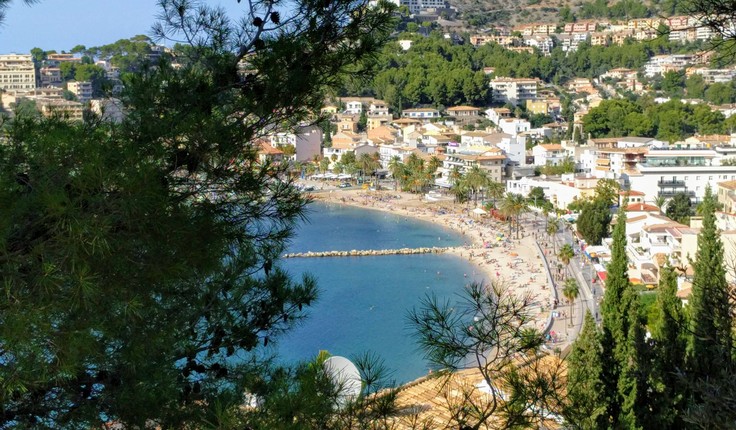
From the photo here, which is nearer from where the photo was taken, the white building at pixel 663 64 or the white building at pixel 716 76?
the white building at pixel 716 76

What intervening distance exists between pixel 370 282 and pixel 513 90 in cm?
2759

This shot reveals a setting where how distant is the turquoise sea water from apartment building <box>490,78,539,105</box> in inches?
752

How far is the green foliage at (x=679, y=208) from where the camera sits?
59.1 ft

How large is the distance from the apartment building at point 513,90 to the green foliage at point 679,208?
22727mm

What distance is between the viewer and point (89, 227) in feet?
5.39

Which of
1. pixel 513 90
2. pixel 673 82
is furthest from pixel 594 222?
pixel 673 82

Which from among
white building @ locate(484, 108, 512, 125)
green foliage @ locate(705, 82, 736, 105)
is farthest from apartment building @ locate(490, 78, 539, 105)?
green foliage @ locate(705, 82, 736, 105)

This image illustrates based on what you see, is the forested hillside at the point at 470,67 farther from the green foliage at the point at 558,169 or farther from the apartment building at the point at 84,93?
the apartment building at the point at 84,93

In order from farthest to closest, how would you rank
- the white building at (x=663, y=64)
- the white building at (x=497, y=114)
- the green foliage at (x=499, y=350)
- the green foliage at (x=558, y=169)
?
the white building at (x=663, y=64)
the white building at (x=497, y=114)
the green foliage at (x=558, y=169)
the green foliage at (x=499, y=350)

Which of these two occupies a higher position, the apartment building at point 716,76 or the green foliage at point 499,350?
the apartment building at point 716,76

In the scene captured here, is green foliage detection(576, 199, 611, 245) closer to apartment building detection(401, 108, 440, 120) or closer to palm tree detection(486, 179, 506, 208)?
palm tree detection(486, 179, 506, 208)

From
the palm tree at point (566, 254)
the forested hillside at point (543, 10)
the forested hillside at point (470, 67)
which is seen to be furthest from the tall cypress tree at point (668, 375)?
the forested hillside at point (543, 10)

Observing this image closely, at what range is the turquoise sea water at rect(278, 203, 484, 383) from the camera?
11.1 metres

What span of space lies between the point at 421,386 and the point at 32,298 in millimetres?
5170
